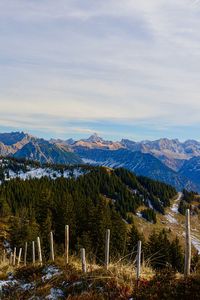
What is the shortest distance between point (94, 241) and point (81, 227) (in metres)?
10.1

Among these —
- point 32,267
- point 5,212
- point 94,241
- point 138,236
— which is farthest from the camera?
point 5,212

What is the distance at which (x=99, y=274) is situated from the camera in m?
13.4

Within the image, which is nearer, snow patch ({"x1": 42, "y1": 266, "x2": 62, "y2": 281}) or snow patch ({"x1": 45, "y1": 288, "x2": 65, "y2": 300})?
snow patch ({"x1": 45, "y1": 288, "x2": 65, "y2": 300})

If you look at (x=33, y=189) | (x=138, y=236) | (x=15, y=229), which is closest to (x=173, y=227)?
(x=33, y=189)

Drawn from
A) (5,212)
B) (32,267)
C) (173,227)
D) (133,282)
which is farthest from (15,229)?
(173,227)

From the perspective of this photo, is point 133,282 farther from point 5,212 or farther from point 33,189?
point 33,189

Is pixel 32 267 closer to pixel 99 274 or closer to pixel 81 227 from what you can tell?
pixel 99 274

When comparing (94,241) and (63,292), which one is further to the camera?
(94,241)

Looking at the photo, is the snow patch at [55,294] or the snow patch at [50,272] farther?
the snow patch at [50,272]

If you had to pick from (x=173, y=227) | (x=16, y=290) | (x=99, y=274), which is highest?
(x=99, y=274)

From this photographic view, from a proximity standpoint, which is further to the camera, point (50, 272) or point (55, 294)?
point (50, 272)

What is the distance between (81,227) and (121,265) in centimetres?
8463

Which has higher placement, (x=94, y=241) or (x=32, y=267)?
(x=32, y=267)

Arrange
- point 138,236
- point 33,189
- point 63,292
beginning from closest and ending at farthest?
point 63,292
point 138,236
point 33,189
